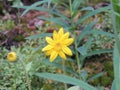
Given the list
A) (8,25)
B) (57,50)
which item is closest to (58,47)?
(57,50)

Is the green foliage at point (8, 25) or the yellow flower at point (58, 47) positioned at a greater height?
the yellow flower at point (58, 47)

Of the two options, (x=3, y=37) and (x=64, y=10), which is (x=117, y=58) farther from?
(x=64, y=10)

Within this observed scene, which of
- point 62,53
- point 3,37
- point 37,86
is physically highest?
point 62,53

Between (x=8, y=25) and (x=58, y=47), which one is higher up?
(x=58, y=47)

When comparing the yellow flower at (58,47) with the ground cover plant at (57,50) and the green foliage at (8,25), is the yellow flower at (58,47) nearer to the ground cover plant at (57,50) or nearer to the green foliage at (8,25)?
the ground cover plant at (57,50)

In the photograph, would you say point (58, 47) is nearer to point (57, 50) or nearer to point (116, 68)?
point (57, 50)

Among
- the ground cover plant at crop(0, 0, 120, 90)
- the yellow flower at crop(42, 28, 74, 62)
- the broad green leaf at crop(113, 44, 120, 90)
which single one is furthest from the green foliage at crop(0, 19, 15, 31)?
the broad green leaf at crop(113, 44, 120, 90)

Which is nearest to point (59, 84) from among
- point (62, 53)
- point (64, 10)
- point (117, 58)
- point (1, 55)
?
point (1, 55)

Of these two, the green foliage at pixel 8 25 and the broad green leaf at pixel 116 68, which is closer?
the broad green leaf at pixel 116 68

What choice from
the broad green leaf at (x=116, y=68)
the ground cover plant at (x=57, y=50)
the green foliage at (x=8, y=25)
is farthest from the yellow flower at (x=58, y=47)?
the green foliage at (x=8, y=25)
